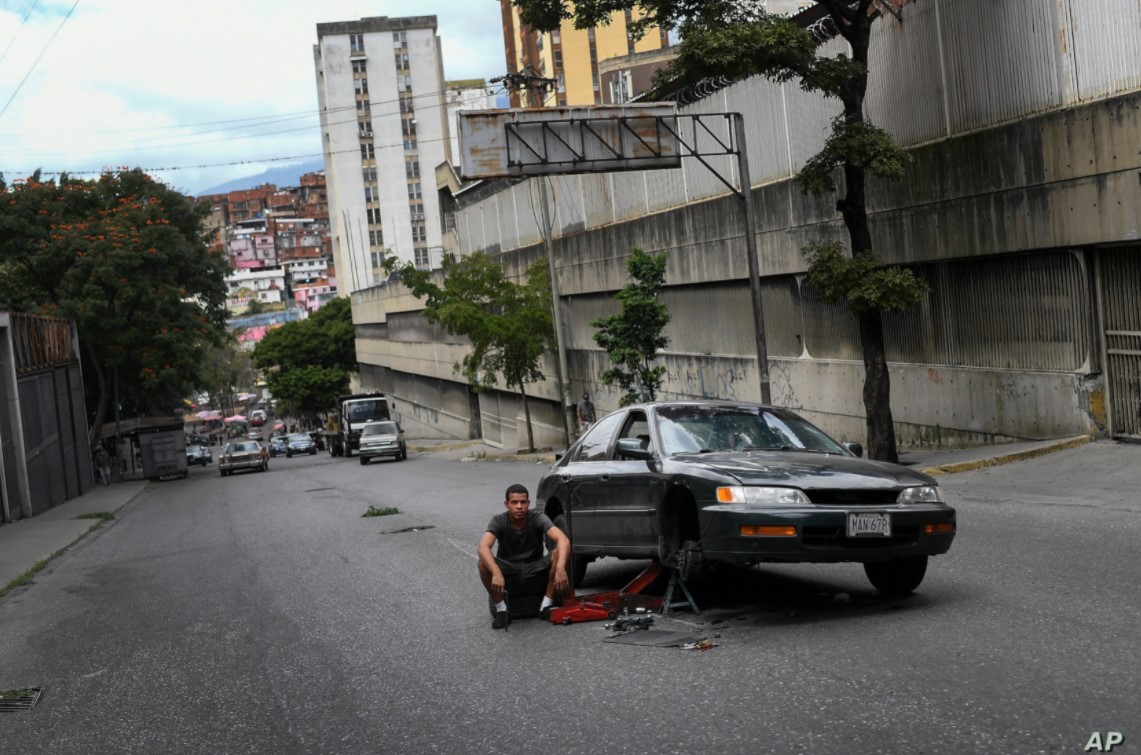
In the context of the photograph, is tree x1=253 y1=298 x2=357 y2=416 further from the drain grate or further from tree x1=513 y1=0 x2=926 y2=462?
the drain grate

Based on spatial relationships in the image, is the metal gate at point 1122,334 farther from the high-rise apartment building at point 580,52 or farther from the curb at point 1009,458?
the high-rise apartment building at point 580,52

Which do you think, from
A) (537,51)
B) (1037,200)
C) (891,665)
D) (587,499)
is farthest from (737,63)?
(537,51)

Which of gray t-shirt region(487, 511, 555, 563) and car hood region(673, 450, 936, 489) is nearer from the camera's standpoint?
car hood region(673, 450, 936, 489)

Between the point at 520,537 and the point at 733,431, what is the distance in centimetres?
187

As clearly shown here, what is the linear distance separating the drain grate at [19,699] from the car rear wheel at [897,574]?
594 centimetres

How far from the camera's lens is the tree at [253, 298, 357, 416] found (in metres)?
112

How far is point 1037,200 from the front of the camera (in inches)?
748

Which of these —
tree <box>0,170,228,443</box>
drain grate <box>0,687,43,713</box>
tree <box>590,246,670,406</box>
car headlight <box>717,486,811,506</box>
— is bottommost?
drain grate <box>0,687,43,713</box>

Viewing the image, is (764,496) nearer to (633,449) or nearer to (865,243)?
(633,449)

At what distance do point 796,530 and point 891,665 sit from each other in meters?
1.40

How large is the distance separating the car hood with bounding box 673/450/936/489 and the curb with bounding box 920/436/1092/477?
10.1 metres

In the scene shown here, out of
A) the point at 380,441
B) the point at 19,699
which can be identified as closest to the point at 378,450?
the point at 380,441

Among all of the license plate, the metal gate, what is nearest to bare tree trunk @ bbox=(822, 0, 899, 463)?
the metal gate

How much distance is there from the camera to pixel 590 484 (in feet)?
34.8
